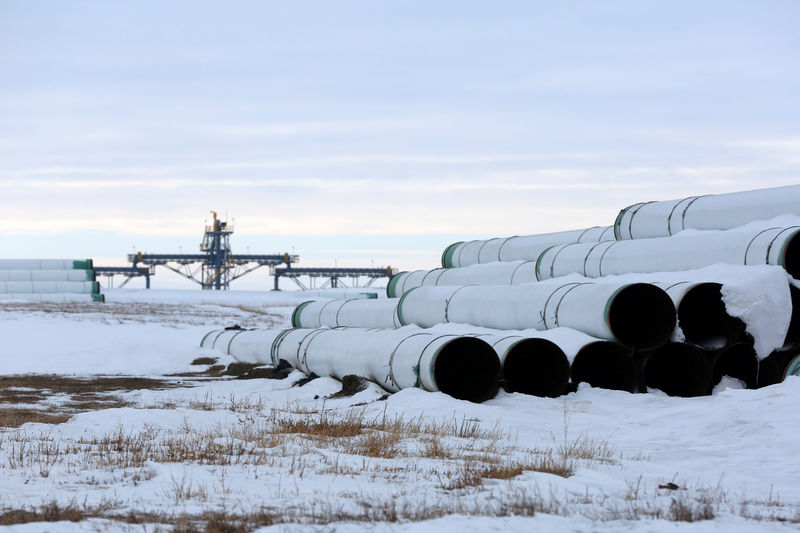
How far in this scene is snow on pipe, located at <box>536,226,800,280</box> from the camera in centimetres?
1722

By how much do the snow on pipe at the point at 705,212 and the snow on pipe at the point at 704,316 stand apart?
10.5 ft

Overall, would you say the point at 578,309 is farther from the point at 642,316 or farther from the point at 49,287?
the point at 49,287

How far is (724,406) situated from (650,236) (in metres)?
9.63

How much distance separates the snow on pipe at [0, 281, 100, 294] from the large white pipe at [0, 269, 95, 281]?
0.52 metres

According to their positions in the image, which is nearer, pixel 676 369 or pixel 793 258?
pixel 676 369

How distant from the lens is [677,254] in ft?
62.3

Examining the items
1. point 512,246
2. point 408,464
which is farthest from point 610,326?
point 512,246

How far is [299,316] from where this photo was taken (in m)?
29.7

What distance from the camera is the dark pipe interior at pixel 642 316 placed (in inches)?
624

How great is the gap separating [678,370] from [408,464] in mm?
9646

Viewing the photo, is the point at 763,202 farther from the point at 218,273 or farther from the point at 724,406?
the point at 218,273

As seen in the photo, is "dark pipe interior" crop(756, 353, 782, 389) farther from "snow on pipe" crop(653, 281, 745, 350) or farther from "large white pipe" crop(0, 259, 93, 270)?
"large white pipe" crop(0, 259, 93, 270)

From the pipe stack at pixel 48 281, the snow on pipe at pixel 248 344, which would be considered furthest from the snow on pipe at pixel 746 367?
the pipe stack at pixel 48 281

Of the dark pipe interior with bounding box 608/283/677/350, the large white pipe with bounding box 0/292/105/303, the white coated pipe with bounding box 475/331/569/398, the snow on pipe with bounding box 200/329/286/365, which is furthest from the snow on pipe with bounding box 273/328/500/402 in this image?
the large white pipe with bounding box 0/292/105/303
